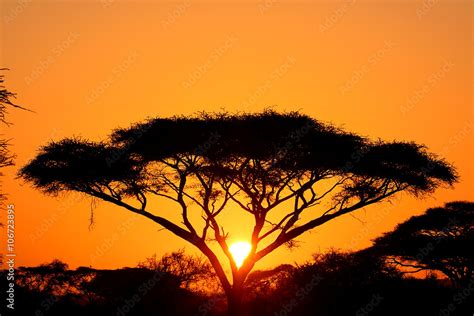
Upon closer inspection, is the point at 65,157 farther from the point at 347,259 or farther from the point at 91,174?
the point at 347,259

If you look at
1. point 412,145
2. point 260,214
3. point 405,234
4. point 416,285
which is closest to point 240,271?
point 260,214

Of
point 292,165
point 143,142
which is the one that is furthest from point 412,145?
point 143,142

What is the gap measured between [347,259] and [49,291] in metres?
11.3

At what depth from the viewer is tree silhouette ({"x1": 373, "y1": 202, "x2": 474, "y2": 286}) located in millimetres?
40594

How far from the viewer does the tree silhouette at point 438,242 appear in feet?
133

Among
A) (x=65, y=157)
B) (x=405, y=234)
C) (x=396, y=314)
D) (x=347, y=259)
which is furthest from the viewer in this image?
(x=405, y=234)

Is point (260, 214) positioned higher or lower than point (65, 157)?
lower

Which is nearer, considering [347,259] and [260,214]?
[347,259]

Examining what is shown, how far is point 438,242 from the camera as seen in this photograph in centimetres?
4150

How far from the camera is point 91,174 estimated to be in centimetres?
3309

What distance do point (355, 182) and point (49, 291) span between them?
1338 cm

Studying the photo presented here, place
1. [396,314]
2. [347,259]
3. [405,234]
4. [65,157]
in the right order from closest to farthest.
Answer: [396,314], [347,259], [65,157], [405,234]

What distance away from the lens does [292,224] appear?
111 ft

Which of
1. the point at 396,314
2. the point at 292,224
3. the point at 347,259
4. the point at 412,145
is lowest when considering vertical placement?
the point at 396,314
